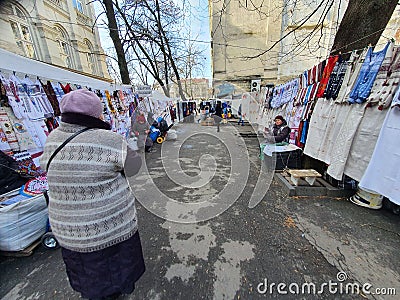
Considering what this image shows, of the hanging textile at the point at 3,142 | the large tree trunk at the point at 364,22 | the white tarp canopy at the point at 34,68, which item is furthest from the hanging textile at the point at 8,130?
the large tree trunk at the point at 364,22

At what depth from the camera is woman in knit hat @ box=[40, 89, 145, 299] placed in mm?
1127

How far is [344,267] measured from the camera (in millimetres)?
1892

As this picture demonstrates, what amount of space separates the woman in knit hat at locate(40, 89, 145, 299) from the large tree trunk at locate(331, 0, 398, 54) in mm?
4312

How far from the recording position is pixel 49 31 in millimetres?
8766

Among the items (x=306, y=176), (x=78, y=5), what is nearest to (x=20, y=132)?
(x=306, y=176)

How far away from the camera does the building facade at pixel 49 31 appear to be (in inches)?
284

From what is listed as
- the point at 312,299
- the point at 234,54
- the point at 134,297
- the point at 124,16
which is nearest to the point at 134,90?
the point at 124,16

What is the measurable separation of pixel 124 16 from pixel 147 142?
6780mm

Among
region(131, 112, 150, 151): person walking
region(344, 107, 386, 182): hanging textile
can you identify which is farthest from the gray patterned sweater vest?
region(131, 112, 150, 151): person walking

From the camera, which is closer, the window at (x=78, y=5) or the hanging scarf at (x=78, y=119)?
the hanging scarf at (x=78, y=119)

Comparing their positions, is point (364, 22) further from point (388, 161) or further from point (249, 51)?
point (249, 51)

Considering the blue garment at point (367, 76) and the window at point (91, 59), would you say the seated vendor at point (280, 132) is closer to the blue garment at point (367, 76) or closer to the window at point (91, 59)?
the blue garment at point (367, 76)

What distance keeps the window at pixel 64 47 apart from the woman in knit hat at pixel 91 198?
12274mm

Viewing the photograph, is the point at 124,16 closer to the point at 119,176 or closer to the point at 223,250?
the point at 119,176
